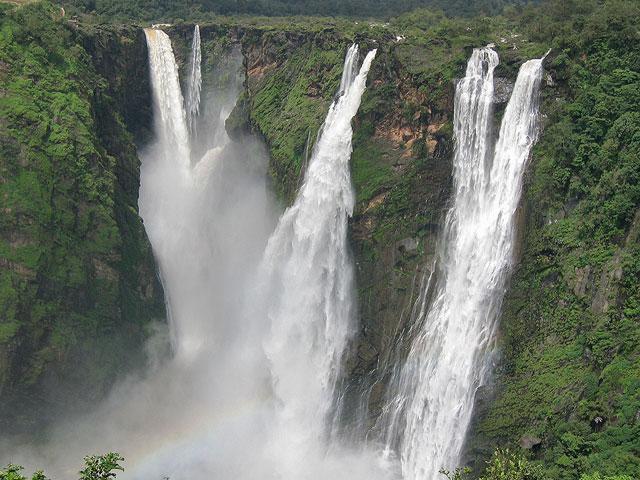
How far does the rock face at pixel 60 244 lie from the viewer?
3194 centimetres

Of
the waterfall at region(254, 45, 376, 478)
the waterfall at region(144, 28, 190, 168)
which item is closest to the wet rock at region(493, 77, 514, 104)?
the waterfall at region(254, 45, 376, 478)

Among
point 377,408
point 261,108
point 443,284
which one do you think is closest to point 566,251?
point 443,284

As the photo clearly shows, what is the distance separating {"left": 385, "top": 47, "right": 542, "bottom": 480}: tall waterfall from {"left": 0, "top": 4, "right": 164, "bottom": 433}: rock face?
13.1 m

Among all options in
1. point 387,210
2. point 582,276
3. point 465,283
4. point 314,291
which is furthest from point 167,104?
point 582,276

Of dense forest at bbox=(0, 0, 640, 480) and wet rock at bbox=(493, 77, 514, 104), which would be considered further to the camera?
wet rock at bbox=(493, 77, 514, 104)

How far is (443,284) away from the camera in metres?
28.6

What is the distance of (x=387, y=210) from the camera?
31375 millimetres

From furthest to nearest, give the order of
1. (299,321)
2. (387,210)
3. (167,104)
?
1. (167,104)
2. (299,321)
3. (387,210)

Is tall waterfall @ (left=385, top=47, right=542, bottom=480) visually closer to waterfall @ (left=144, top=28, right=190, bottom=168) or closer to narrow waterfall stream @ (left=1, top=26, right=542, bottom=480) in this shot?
narrow waterfall stream @ (left=1, top=26, right=542, bottom=480)

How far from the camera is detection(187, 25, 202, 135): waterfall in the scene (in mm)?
49969

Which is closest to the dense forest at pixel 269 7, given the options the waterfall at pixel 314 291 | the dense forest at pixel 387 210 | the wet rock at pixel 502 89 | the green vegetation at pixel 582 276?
the dense forest at pixel 387 210

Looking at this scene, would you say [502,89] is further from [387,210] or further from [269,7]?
[269,7]

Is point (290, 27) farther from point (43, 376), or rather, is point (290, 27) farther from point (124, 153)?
point (43, 376)

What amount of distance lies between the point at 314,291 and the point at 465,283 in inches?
326
